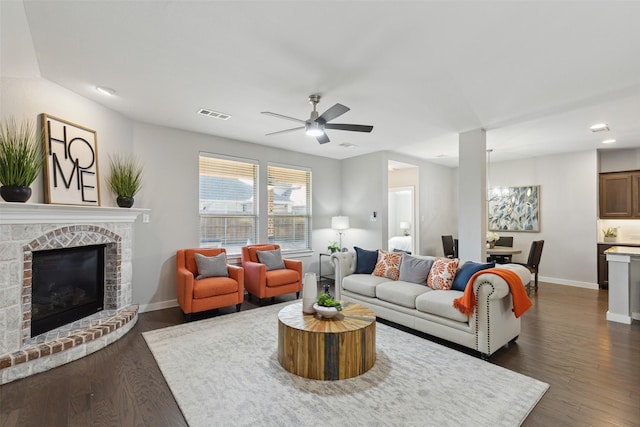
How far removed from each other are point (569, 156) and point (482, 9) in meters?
5.87

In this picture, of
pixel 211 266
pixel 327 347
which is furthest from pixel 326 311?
→ pixel 211 266

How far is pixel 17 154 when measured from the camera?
2.67 metres

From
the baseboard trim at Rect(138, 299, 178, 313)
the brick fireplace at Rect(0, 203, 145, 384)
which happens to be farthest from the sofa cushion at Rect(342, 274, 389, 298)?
the brick fireplace at Rect(0, 203, 145, 384)

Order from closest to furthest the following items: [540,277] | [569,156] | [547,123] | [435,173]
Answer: [547,123] < [569,156] < [540,277] < [435,173]

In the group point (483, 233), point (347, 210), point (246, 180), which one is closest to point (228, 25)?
point (246, 180)

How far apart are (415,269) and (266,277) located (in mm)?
2221

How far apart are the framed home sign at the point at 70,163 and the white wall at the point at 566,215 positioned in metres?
8.08

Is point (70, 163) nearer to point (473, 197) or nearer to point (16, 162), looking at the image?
point (16, 162)

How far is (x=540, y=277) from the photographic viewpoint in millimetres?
6633

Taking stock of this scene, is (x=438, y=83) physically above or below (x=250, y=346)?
above

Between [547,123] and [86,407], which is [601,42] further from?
[86,407]

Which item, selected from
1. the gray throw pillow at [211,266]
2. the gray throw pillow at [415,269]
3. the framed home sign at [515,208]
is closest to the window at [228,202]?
the gray throw pillow at [211,266]

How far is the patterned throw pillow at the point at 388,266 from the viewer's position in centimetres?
421

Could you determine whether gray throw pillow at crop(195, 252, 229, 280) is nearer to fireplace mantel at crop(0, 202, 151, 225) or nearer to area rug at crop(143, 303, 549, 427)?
fireplace mantel at crop(0, 202, 151, 225)
